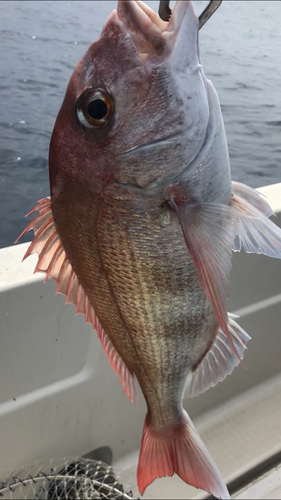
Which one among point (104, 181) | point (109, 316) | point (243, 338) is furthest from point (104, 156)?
point (243, 338)

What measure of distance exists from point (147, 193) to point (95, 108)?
0.18 metres

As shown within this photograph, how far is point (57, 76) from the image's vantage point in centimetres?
374

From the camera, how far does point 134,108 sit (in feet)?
2.68

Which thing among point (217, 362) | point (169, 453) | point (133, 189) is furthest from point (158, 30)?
point (169, 453)

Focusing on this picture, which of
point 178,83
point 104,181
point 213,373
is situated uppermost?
point 178,83

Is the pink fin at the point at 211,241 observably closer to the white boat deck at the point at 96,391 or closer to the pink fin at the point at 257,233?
the pink fin at the point at 257,233

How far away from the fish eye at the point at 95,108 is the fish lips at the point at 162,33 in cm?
9

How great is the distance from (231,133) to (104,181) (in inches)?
102

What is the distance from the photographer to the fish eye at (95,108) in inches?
31.4

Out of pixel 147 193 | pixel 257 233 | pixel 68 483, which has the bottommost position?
pixel 68 483

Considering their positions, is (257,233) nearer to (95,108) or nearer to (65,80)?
(95,108)

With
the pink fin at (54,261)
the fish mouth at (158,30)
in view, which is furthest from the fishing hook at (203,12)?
the pink fin at (54,261)

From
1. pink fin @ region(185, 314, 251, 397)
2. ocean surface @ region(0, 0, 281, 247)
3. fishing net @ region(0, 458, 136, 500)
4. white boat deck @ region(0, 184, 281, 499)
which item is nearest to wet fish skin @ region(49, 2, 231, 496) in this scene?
pink fin @ region(185, 314, 251, 397)

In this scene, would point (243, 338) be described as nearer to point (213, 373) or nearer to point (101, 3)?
point (213, 373)
